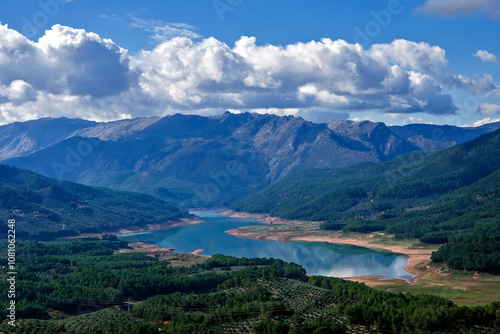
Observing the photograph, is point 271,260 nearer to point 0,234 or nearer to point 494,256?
point 494,256

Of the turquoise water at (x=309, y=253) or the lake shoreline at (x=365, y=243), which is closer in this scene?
the lake shoreline at (x=365, y=243)

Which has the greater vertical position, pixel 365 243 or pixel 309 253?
pixel 365 243

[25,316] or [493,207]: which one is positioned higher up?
[493,207]

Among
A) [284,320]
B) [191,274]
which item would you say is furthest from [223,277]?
[284,320]

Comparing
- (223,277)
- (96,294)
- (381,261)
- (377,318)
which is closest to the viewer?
(377,318)

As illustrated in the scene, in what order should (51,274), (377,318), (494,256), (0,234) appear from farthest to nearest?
(0,234), (494,256), (51,274), (377,318)

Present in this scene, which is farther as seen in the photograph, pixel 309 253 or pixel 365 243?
pixel 365 243

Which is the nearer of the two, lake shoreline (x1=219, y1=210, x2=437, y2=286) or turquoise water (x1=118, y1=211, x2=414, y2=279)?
lake shoreline (x1=219, y1=210, x2=437, y2=286)

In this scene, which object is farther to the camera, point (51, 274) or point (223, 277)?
point (51, 274)
